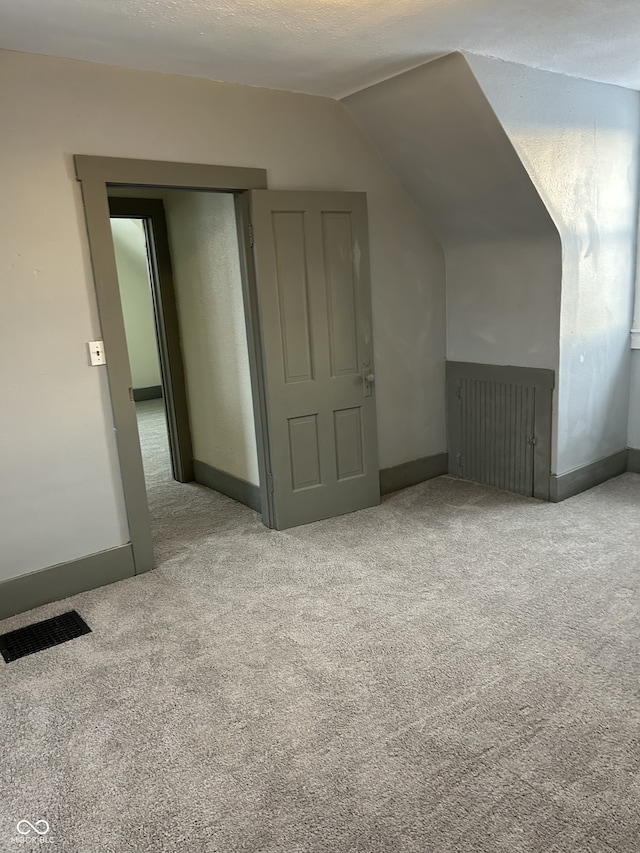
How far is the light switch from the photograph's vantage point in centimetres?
308

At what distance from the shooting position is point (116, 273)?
3.06m

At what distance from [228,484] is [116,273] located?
186 centimetres

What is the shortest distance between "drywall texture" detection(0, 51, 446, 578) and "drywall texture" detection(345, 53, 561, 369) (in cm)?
52

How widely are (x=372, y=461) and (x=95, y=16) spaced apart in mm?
2744

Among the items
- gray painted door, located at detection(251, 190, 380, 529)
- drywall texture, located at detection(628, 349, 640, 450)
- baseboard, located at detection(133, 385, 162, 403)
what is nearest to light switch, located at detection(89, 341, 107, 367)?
gray painted door, located at detection(251, 190, 380, 529)

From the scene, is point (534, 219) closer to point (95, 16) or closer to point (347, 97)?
point (347, 97)

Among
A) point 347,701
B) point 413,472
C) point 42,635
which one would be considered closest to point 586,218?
point 413,472

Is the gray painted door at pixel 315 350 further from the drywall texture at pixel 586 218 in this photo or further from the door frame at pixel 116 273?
the drywall texture at pixel 586 218

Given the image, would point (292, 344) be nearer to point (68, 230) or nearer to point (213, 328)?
point (213, 328)

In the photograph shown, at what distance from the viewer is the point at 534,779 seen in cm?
188

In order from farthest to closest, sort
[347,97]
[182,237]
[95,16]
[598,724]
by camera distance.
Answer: [182,237]
[347,97]
[95,16]
[598,724]

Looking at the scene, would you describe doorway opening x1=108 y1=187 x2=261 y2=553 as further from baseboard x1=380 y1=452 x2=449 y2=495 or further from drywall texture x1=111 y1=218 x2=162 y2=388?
drywall texture x1=111 y1=218 x2=162 y2=388

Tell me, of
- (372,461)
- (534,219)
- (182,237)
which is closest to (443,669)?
(372,461)

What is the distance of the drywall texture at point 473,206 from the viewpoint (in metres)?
3.29
